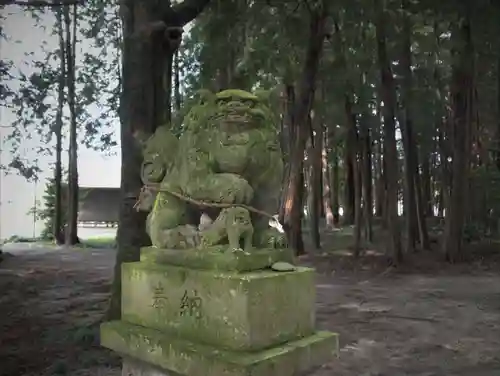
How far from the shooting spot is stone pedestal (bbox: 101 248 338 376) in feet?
8.59

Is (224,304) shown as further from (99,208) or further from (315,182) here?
(99,208)

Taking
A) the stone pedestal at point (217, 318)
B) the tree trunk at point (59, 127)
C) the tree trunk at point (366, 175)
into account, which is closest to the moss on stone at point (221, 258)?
the stone pedestal at point (217, 318)

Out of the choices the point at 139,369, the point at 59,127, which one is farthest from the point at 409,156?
the point at 139,369

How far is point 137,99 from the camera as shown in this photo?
19.3 feet

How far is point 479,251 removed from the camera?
14.5 metres

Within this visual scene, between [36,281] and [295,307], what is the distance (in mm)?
9259

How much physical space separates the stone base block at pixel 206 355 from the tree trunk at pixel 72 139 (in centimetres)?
1623

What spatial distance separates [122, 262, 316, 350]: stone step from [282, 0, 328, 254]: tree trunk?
843 cm

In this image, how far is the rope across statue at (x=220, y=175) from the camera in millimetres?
3041

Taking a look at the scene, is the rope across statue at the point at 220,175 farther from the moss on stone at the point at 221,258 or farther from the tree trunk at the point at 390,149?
the tree trunk at the point at 390,149

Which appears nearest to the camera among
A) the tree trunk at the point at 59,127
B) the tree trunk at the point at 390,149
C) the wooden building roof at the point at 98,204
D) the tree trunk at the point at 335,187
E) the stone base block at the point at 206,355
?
the stone base block at the point at 206,355

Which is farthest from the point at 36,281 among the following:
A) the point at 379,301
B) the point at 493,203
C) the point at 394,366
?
the point at 493,203

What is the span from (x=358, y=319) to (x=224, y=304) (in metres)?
5.17

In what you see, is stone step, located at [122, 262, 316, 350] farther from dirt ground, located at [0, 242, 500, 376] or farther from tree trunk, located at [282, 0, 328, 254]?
tree trunk, located at [282, 0, 328, 254]
